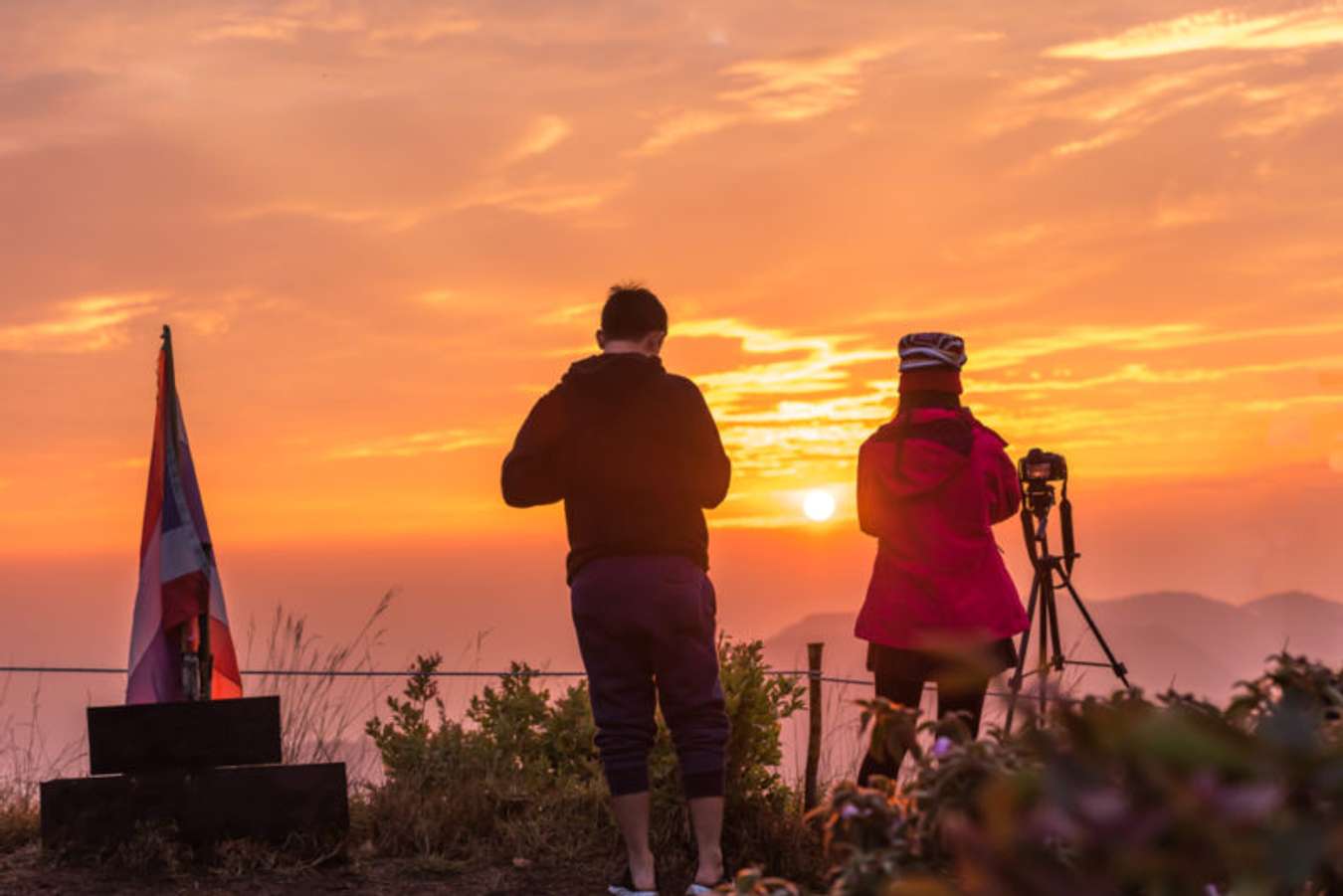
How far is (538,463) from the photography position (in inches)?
218

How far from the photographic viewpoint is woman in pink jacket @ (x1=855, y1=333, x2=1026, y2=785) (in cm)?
591

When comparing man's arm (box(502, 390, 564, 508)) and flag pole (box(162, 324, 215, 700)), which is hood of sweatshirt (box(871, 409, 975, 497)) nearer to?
man's arm (box(502, 390, 564, 508))

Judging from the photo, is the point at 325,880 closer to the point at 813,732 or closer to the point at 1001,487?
the point at 813,732

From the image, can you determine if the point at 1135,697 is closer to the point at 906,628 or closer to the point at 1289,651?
the point at 1289,651

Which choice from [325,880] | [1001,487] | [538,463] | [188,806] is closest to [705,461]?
[538,463]

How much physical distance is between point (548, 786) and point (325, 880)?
1465 millimetres

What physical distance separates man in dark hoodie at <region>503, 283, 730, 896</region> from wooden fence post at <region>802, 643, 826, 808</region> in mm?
2019

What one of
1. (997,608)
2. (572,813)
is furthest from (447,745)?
(997,608)

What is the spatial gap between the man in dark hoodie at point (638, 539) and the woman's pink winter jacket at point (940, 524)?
77 centimetres

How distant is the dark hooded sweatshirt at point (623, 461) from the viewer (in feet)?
17.7

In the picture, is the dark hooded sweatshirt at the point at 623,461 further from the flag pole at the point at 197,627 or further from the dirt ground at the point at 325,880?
the flag pole at the point at 197,627

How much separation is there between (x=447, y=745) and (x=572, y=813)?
936mm

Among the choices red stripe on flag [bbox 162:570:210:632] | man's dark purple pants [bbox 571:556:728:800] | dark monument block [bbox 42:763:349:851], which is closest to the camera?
man's dark purple pants [bbox 571:556:728:800]

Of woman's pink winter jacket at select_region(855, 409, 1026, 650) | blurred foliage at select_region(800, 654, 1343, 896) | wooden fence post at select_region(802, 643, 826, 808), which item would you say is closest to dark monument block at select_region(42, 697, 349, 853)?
wooden fence post at select_region(802, 643, 826, 808)
